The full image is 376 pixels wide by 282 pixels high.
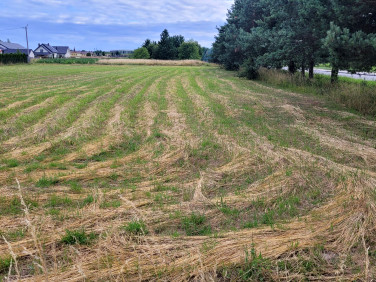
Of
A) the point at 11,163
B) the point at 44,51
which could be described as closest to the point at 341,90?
the point at 11,163

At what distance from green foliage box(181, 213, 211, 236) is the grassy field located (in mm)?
14

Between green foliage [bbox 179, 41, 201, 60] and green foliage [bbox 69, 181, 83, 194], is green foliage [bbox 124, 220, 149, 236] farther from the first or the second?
green foliage [bbox 179, 41, 201, 60]

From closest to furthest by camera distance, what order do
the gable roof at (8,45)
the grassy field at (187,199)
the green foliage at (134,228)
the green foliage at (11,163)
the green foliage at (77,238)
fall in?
1. the grassy field at (187,199)
2. the green foliage at (77,238)
3. the green foliage at (134,228)
4. the green foliage at (11,163)
5. the gable roof at (8,45)

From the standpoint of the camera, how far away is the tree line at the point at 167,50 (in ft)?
273

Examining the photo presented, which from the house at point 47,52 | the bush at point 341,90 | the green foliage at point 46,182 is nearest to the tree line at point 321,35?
the bush at point 341,90

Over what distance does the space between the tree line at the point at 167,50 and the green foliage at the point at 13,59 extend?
37.3m

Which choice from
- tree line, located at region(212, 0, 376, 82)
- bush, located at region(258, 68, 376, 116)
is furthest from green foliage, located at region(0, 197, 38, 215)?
bush, located at region(258, 68, 376, 116)

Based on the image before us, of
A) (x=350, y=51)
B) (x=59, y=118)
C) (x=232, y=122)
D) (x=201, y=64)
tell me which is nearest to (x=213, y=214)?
(x=232, y=122)

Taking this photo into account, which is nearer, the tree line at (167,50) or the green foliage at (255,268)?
the green foliage at (255,268)

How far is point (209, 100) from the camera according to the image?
47.4 ft

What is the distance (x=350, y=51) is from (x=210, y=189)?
768 cm

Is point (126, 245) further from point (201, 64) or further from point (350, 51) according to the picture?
point (201, 64)

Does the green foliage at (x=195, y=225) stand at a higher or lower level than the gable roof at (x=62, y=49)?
lower

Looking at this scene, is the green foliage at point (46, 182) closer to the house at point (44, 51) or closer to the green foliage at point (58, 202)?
the green foliage at point (58, 202)
